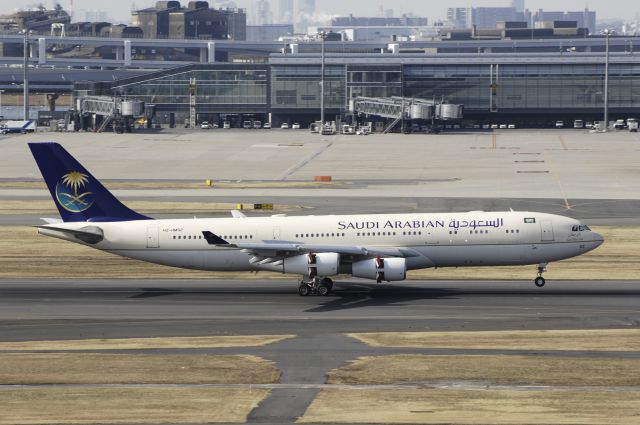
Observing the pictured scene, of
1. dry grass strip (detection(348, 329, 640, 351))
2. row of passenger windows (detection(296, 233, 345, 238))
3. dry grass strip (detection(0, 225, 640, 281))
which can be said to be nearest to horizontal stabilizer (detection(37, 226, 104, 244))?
dry grass strip (detection(0, 225, 640, 281))

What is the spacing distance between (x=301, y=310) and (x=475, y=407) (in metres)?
22.6

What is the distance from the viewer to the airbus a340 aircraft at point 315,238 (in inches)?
2726

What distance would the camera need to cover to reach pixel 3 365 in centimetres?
5228

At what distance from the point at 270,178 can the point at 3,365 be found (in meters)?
97.9

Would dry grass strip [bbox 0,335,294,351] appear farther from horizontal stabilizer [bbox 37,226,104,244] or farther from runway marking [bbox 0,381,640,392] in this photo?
horizontal stabilizer [bbox 37,226,104,244]

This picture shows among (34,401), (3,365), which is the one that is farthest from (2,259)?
(34,401)

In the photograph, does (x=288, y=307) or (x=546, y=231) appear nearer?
(x=288, y=307)

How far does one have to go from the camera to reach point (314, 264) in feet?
226

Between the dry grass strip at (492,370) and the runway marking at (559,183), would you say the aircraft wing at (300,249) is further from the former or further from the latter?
the runway marking at (559,183)

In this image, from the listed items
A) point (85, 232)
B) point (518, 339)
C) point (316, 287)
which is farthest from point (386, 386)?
point (85, 232)

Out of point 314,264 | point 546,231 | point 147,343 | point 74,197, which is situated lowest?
point 147,343

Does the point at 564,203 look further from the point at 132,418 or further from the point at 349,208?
the point at 132,418

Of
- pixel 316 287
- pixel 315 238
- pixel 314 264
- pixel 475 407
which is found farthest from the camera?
pixel 315 238

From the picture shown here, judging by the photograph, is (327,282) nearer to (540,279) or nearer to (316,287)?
(316,287)
